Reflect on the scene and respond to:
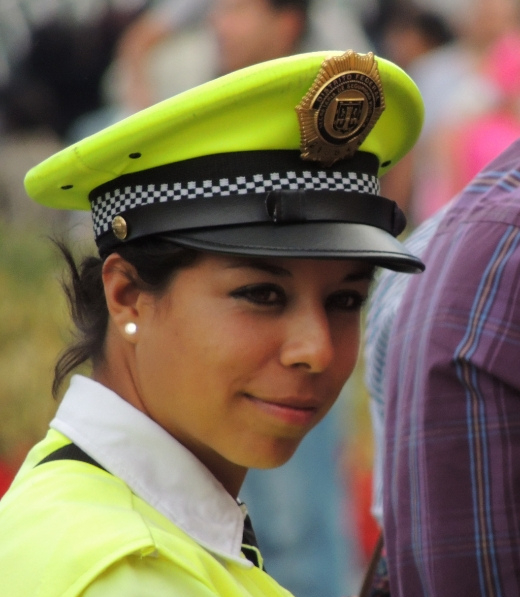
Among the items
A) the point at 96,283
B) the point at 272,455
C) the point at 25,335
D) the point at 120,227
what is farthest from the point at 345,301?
the point at 25,335

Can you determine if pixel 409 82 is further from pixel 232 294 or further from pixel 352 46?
pixel 352 46

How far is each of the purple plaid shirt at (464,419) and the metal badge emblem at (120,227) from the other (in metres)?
0.56

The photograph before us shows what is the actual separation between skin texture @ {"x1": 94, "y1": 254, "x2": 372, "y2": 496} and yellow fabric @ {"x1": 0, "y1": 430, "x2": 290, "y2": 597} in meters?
0.17

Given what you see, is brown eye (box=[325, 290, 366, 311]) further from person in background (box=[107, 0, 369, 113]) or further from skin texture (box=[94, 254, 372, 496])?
person in background (box=[107, 0, 369, 113])

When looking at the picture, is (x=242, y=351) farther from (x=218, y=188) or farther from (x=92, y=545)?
(x=92, y=545)

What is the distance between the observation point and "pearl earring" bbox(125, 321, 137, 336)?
1.61 meters

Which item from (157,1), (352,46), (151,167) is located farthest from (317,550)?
(151,167)

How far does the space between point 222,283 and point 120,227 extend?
199 mm

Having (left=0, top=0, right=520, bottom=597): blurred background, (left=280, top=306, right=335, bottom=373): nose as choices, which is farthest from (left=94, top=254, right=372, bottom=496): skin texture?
(left=0, top=0, right=520, bottom=597): blurred background

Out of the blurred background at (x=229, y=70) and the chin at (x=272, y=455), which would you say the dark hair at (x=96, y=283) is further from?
the blurred background at (x=229, y=70)

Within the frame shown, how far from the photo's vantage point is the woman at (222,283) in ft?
4.93

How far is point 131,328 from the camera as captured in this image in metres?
1.61

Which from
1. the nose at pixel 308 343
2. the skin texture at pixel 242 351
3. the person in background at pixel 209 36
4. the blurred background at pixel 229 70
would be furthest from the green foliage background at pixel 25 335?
the nose at pixel 308 343

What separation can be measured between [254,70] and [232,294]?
1.13 feet
